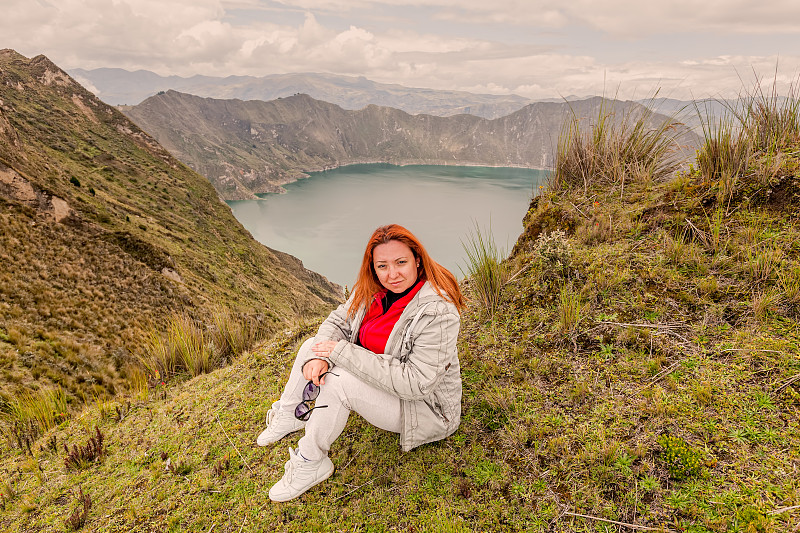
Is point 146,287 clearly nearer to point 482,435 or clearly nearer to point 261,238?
point 482,435

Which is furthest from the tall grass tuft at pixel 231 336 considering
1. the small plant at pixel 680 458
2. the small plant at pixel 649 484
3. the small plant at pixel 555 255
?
the small plant at pixel 680 458

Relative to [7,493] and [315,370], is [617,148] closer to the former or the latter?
[315,370]

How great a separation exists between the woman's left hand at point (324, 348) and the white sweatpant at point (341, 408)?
0.14 metres

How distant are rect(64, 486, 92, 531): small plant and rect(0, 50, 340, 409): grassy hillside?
3.43 m

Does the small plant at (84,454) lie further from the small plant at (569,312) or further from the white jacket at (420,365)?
the small plant at (569,312)

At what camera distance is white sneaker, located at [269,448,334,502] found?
2.51 metres

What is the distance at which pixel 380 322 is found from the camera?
2.72 m

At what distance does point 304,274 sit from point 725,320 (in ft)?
196

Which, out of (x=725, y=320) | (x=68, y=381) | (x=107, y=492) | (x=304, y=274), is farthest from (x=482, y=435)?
(x=304, y=274)

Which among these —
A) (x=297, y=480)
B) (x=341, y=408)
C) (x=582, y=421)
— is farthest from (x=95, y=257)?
(x=582, y=421)

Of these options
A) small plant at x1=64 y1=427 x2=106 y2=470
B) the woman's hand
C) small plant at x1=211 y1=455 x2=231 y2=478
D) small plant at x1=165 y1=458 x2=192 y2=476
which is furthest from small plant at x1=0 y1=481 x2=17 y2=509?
the woman's hand

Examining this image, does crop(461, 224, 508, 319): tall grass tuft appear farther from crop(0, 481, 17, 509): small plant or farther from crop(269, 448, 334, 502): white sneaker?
crop(0, 481, 17, 509): small plant

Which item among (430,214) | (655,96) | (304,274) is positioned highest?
(655,96)

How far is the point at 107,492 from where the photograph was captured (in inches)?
116
